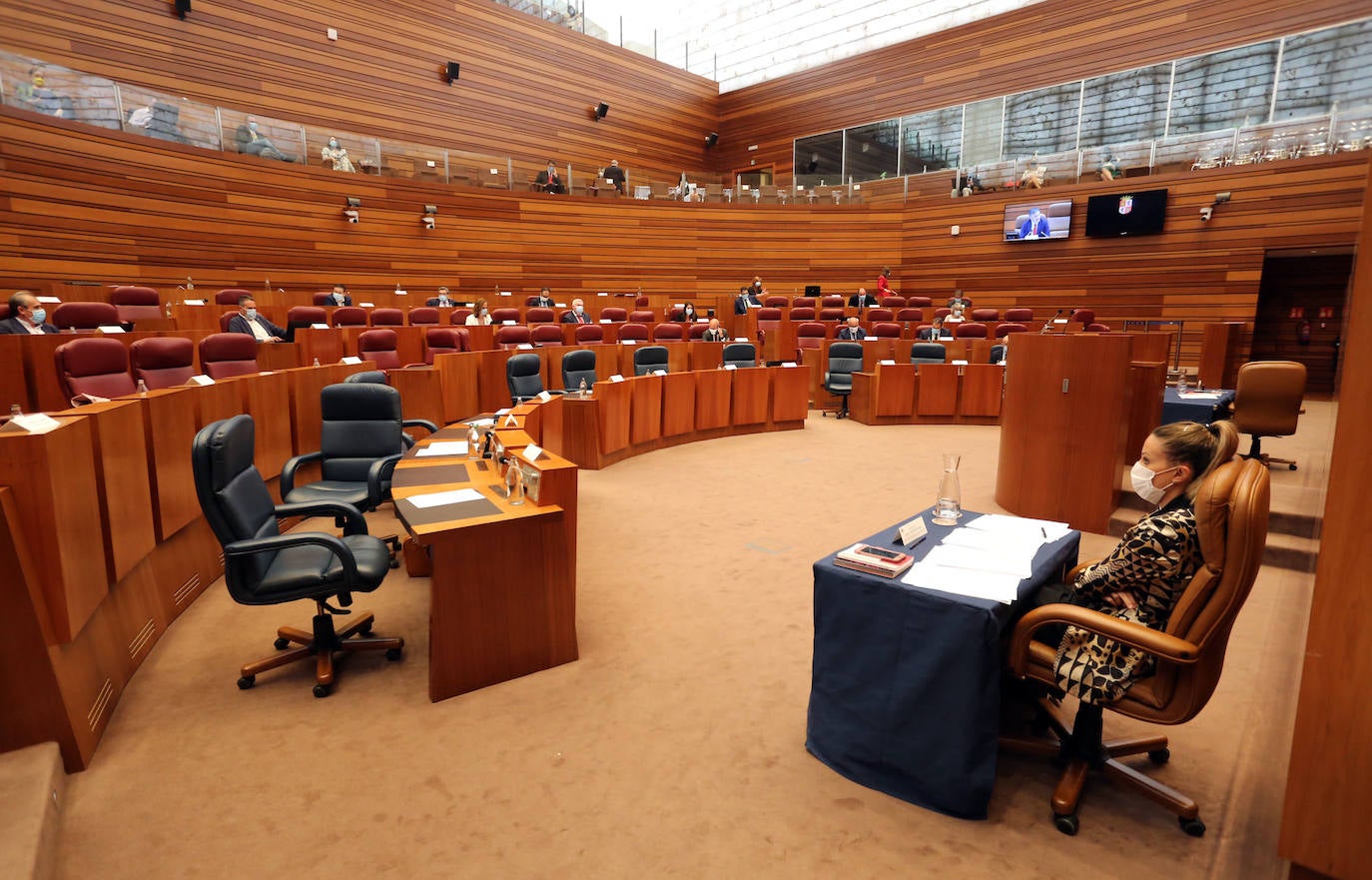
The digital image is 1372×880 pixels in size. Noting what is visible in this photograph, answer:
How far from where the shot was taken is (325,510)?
2.71 meters

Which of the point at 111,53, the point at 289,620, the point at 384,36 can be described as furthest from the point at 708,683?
the point at 384,36

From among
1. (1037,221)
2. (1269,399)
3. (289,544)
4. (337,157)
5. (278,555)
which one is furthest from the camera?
(1037,221)

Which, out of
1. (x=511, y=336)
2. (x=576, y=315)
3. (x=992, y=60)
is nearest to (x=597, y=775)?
(x=511, y=336)

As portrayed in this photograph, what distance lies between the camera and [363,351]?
618 cm

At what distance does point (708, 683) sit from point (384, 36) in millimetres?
12986

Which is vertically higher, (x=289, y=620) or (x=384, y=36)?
(x=384, y=36)

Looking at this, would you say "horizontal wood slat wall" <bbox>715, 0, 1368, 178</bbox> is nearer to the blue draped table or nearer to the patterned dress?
the patterned dress

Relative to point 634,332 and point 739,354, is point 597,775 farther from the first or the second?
point 634,332

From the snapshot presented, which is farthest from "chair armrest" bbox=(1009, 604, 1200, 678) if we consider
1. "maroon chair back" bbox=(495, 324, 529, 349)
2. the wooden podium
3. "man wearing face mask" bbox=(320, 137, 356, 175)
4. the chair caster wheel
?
"man wearing face mask" bbox=(320, 137, 356, 175)

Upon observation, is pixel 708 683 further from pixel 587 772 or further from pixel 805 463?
pixel 805 463

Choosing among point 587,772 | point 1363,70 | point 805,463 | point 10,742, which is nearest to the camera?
point 10,742

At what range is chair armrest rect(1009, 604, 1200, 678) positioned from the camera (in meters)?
1.55

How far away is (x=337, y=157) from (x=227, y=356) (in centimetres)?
693

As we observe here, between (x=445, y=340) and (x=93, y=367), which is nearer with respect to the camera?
(x=93, y=367)
